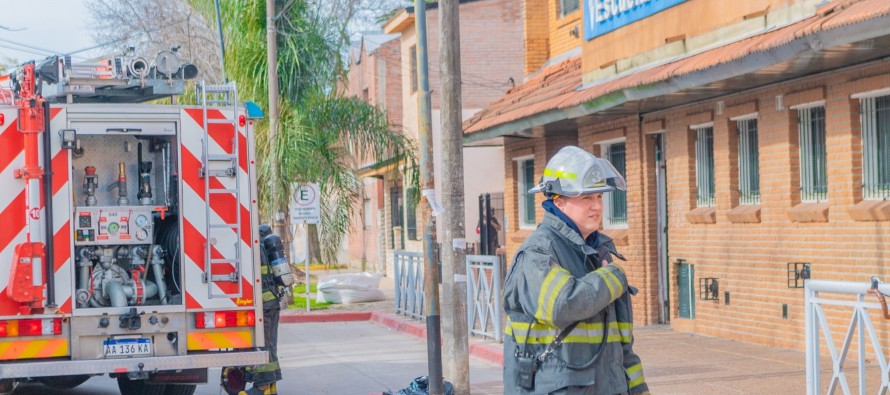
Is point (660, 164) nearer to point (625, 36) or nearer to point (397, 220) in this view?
point (625, 36)

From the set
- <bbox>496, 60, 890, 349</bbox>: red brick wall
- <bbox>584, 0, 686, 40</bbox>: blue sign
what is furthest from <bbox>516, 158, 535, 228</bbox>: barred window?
<bbox>584, 0, 686, 40</bbox>: blue sign

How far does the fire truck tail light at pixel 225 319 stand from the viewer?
9742 mm

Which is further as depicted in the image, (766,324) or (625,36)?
(625,36)

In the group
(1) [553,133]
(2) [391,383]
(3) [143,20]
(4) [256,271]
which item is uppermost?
(3) [143,20]

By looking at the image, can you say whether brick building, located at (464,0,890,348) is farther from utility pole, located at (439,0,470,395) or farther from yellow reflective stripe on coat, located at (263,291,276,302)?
yellow reflective stripe on coat, located at (263,291,276,302)

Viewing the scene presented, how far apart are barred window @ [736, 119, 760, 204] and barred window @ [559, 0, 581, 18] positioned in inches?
227

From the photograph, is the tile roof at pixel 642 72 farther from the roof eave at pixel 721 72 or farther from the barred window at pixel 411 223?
the barred window at pixel 411 223

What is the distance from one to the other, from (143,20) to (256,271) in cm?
3046

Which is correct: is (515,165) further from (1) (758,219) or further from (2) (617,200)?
(1) (758,219)

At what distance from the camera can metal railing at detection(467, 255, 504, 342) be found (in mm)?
14758

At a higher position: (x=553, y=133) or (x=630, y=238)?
(x=553, y=133)

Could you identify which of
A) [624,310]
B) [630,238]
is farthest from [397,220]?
[624,310]

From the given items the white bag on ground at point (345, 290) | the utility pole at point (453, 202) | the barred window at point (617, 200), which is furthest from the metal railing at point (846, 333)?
the white bag on ground at point (345, 290)

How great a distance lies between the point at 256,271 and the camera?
988 cm
